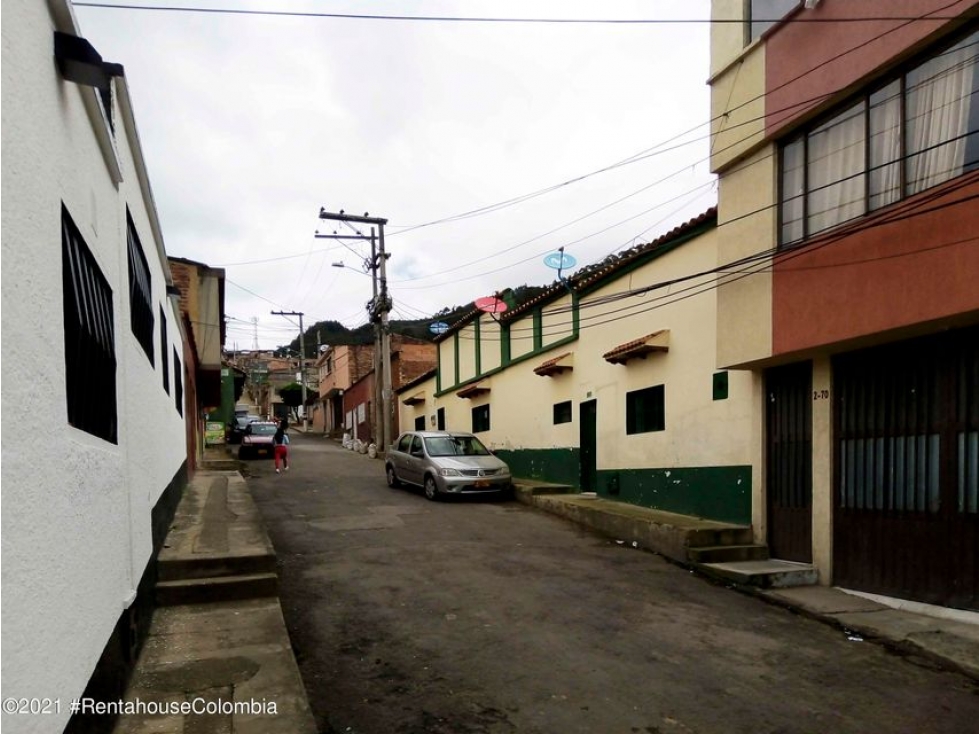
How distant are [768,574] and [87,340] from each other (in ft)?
25.3

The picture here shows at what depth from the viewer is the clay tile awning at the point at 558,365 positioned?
1547cm

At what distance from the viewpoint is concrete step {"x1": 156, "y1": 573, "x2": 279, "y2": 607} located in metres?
6.36

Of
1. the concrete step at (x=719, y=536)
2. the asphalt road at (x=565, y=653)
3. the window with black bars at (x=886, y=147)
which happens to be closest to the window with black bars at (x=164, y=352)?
the asphalt road at (x=565, y=653)

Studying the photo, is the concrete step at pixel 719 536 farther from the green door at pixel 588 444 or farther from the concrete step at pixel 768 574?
the green door at pixel 588 444

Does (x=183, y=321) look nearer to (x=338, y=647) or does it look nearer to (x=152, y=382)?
(x=152, y=382)

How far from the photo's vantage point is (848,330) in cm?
772

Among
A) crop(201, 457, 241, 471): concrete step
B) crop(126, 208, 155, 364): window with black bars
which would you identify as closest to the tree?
crop(201, 457, 241, 471): concrete step

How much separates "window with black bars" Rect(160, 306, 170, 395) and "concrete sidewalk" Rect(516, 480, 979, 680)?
707 cm

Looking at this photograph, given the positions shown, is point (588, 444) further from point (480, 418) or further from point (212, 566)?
point (212, 566)

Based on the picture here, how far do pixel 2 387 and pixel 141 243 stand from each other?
5271 mm

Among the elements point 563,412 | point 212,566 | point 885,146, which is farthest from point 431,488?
point 885,146

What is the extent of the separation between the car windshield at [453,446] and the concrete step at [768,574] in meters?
7.92

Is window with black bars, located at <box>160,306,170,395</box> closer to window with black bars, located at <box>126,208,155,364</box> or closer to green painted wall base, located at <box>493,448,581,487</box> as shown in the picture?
window with black bars, located at <box>126,208,155,364</box>

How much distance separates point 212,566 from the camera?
675 cm
